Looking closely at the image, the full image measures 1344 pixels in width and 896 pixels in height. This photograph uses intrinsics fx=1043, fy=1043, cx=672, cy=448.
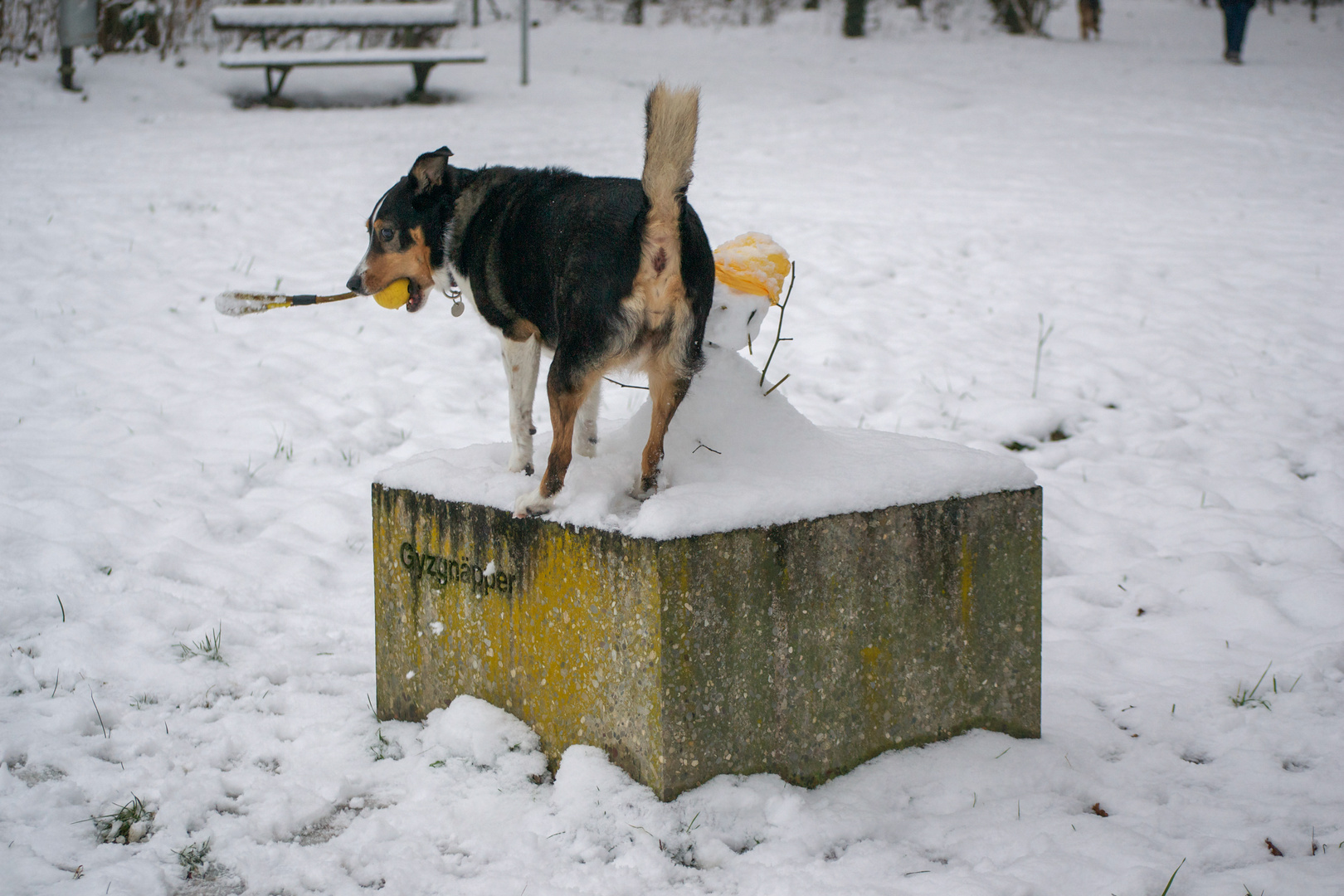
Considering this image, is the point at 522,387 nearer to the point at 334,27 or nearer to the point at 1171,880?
the point at 1171,880

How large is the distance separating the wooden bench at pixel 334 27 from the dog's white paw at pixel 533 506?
453 inches

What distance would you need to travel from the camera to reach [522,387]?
9.45 ft

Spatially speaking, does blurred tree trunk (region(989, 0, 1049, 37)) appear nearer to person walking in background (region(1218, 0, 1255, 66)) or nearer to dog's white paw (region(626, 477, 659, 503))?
person walking in background (region(1218, 0, 1255, 66))

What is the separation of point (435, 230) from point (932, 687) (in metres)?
1.85

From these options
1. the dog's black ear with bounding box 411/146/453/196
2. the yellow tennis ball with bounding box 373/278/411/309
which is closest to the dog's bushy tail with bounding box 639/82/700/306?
the dog's black ear with bounding box 411/146/453/196

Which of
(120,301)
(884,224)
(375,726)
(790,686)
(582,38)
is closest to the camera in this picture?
(790,686)

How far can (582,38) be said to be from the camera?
66.7 feet

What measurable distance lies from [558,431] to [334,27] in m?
12.7

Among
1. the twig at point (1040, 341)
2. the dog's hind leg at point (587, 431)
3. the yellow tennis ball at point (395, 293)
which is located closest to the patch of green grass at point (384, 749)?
the dog's hind leg at point (587, 431)

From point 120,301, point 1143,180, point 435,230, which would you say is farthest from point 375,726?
point 1143,180

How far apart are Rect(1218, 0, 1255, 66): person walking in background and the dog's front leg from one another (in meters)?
18.7

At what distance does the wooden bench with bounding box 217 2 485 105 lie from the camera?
12508mm

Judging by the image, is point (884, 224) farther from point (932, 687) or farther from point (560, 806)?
point (560, 806)

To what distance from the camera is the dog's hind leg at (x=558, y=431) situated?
237 cm
